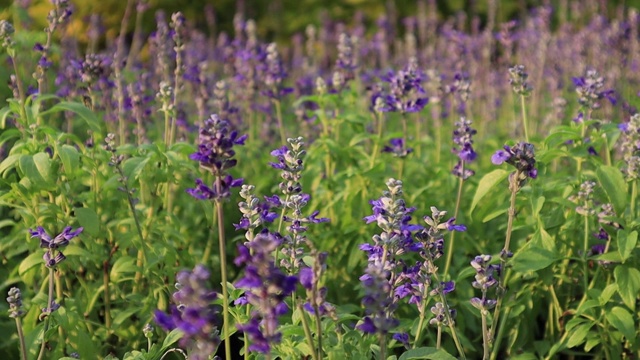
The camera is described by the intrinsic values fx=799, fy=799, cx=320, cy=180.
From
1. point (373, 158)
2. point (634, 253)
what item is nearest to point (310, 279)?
point (634, 253)

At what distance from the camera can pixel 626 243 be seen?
3154 mm

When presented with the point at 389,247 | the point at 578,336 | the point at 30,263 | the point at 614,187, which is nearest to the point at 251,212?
the point at 389,247

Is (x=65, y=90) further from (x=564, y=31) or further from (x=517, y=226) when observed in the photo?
(x=564, y=31)

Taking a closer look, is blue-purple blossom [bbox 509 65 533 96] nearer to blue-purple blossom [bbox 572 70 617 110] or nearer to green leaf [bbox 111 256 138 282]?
blue-purple blossom [bbox 572 70 617 110]

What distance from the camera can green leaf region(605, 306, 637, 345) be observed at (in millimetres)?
3158

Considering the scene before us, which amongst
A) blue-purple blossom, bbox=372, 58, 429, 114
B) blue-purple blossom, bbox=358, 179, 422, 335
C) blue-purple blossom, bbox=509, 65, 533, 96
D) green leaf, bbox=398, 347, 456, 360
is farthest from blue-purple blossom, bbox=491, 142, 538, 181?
blue-purple blossom, bbox=372, 58, 429, 114

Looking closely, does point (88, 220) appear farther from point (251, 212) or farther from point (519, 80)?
point (519, 80)

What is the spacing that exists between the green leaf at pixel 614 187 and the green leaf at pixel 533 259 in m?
0.35

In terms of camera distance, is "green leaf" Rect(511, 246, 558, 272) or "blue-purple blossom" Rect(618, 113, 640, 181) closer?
"green leaf" Rect(511, 246, 558, 272)

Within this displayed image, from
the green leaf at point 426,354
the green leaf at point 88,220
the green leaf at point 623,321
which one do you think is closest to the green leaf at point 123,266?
the green leaf at point 88,220

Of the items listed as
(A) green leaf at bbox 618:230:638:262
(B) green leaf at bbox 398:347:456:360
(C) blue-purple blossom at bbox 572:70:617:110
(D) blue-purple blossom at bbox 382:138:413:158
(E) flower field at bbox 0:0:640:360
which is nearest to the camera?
(B) green leaf at bbox 398:347:456:360

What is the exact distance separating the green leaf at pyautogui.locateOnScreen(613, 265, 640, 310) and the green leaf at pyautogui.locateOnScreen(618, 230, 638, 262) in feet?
0.31

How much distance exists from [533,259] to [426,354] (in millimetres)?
914

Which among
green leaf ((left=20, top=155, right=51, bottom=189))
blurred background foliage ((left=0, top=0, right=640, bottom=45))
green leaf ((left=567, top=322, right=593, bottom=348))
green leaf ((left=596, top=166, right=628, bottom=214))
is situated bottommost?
green leaf ((left=567, top=322, right=593, bottom=348))
